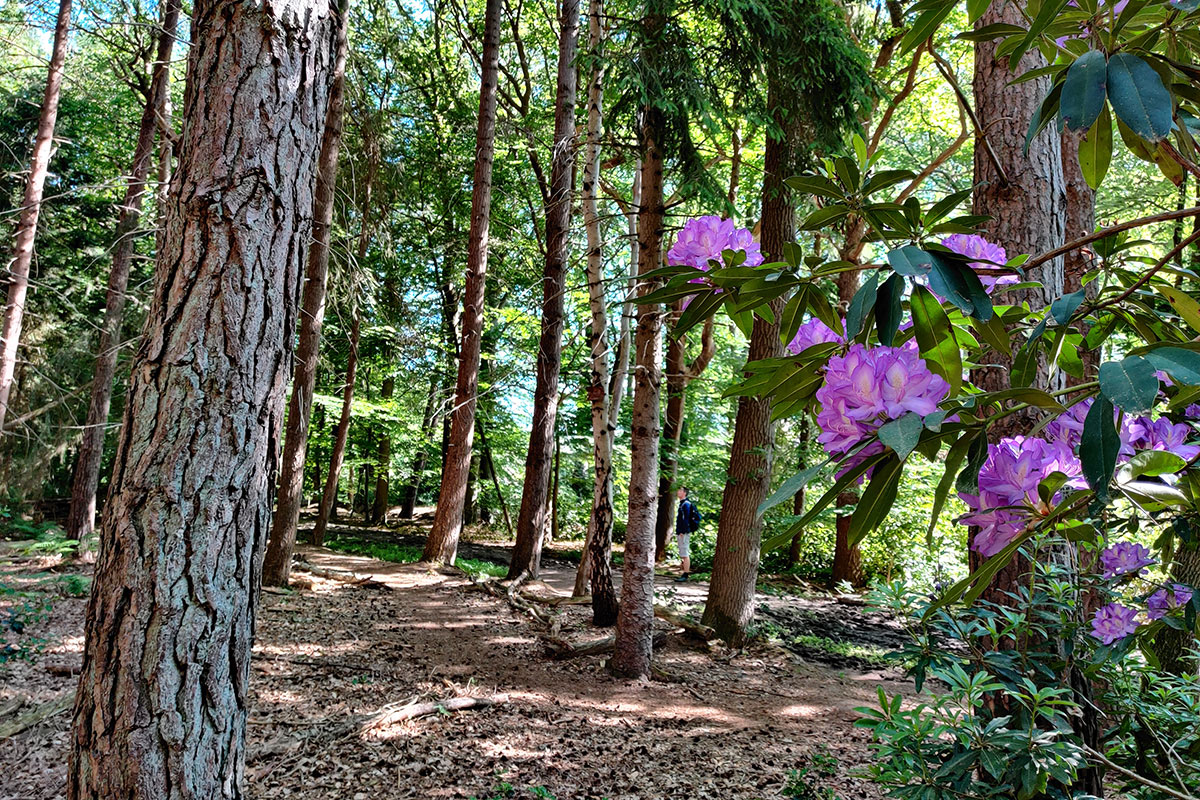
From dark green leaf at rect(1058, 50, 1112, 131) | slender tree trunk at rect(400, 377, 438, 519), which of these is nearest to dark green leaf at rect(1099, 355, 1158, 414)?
dark green leaf at rect(1058, 50, 1112, 131)

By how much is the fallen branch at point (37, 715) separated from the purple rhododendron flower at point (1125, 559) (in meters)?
4.94

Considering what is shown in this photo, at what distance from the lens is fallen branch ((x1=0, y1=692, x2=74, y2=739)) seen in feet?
12.0

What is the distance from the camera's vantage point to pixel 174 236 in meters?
2.21

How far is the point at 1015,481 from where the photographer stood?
888 millimetres

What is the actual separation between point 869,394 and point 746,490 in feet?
18.8

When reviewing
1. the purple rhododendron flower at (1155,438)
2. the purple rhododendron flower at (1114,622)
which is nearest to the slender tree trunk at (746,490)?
the purple rhododendron flower at (1114,622)

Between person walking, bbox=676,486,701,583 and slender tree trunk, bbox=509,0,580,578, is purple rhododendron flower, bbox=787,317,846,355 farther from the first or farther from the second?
person walking, bbox=676,486,701,583

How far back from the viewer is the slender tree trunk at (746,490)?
20.5ft

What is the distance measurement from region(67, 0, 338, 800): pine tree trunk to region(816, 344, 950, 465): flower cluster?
194cm

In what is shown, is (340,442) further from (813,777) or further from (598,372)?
(813,777)

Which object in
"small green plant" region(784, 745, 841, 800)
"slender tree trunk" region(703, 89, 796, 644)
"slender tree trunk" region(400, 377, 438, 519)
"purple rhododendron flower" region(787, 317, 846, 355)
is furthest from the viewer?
"slender tree trunk" region(400, 377, 438, 519)

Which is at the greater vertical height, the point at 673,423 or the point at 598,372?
the point at 673,423

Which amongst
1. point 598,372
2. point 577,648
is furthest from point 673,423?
point 577,648

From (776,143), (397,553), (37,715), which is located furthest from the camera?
(397,553)
